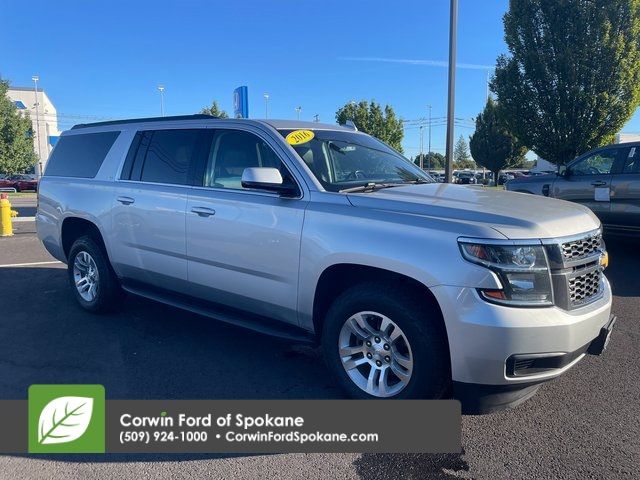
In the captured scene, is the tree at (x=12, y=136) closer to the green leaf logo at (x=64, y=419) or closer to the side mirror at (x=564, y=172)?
the side mirror at (x=564, y=172)

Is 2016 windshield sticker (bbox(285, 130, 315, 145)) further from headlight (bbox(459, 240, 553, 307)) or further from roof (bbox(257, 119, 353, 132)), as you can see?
headlight (bbox(459, 240, 553, 307))

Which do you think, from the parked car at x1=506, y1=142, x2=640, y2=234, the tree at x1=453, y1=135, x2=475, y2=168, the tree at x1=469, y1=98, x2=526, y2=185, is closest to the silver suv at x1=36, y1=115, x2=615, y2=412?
the parked car at x1=506, y1=142, x2=640, y2=234

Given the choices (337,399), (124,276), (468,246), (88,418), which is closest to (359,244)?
(468,246)

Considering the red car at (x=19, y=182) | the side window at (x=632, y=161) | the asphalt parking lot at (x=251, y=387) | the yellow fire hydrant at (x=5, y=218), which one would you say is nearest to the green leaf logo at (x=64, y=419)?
the asphalt parking lot at (x=251, y=387)

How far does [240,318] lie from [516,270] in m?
2.14

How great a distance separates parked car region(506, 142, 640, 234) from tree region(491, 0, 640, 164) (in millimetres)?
Answer: 6729

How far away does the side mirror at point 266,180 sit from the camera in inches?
139

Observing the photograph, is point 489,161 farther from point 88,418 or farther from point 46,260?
point 88,418

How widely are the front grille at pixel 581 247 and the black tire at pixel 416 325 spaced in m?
0.81

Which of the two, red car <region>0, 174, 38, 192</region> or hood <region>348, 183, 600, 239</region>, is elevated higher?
hood <region>348, 183, 600, 239</region>

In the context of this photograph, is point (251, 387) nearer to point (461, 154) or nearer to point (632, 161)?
point (632, 161)

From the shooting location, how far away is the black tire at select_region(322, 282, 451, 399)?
9.72ft

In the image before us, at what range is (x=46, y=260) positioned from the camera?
8516mm

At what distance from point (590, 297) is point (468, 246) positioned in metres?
0.93
